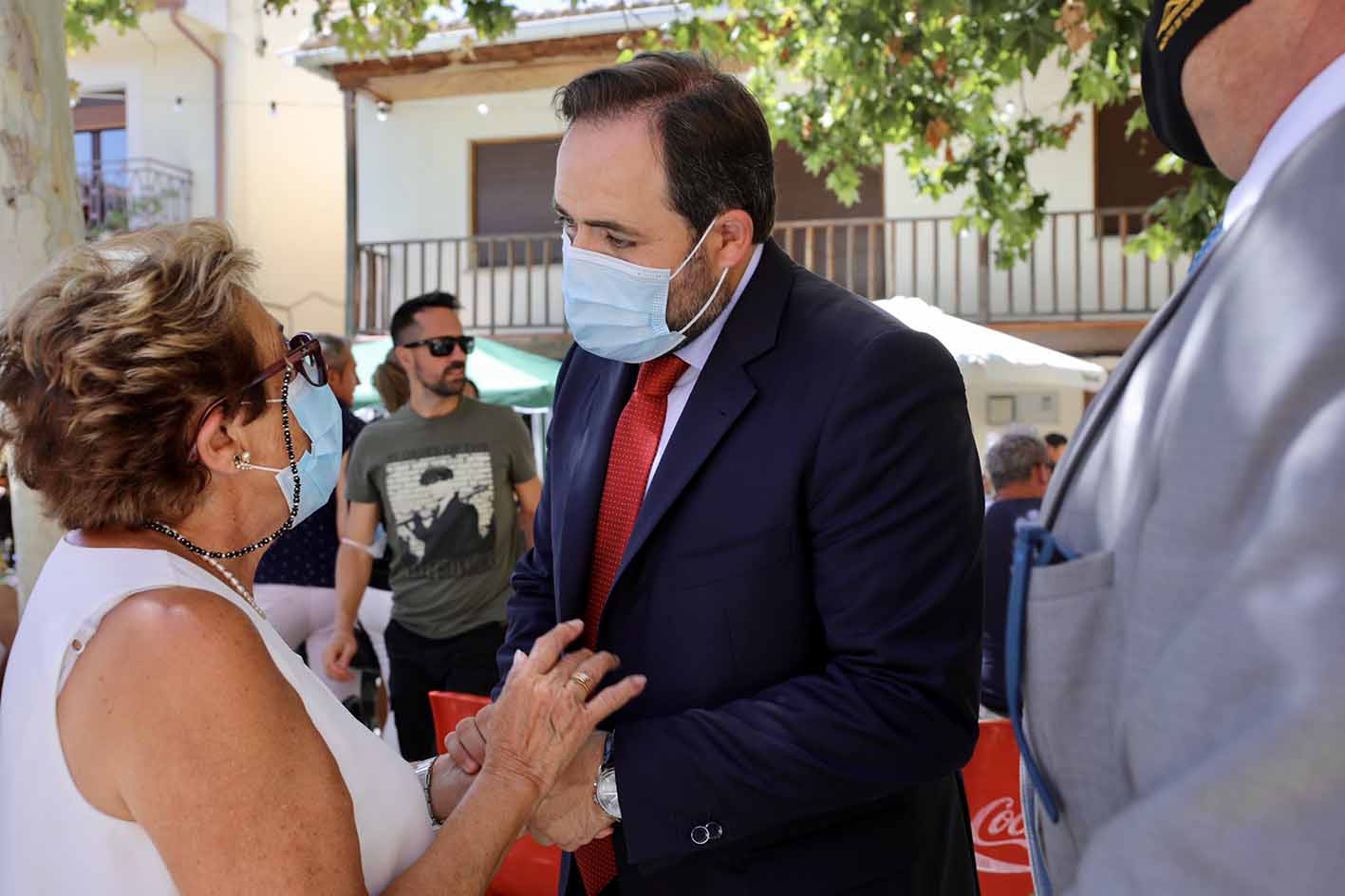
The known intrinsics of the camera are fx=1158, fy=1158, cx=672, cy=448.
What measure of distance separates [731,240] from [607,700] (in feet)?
2.70

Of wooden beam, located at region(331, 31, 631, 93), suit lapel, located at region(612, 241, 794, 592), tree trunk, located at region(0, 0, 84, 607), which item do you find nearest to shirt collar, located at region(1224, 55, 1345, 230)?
suit lapel, located at region(612, 241, 794, 592)

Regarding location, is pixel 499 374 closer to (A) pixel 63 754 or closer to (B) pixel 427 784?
(B) pixel 427 784

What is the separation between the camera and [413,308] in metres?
5.45

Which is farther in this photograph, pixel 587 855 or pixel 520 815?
A: pixel 587 855

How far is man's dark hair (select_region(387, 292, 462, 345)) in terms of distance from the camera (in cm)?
539

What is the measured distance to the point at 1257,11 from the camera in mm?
959

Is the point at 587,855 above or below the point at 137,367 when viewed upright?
below

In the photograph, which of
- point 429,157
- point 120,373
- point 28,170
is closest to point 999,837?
point 120,373

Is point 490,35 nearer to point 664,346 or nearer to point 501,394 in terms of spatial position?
point 501,394

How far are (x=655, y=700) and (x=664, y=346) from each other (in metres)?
0.63

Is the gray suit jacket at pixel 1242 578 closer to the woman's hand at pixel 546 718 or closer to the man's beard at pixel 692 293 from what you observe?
the woman's hand at pixel 546 718

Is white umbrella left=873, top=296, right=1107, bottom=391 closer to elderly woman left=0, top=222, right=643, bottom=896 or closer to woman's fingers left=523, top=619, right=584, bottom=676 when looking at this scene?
woman's fingers left=523, top=619, right=584, bottom=676

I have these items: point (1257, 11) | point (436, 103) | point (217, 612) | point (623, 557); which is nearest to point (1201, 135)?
point (1257, 11)

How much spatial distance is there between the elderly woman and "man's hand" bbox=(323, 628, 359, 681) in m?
3.39
